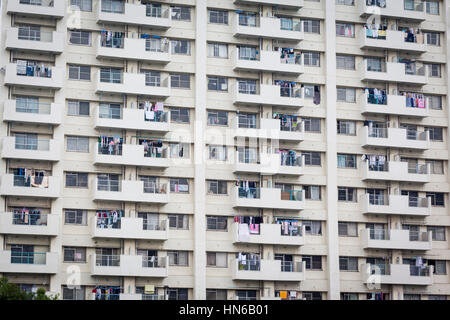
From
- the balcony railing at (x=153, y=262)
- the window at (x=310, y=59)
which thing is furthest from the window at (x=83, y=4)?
the balcony railing at (x=153, y=262)

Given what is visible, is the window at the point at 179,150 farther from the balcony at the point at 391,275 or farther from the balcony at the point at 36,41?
the balcony at the point at 391,275

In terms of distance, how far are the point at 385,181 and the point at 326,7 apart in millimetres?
12237

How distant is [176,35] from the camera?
5344cm

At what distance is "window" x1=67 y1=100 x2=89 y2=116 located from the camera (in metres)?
51.2

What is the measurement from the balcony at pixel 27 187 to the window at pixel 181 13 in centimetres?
1322

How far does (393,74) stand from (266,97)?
9260 millimetres

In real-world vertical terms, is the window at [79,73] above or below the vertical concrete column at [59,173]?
above

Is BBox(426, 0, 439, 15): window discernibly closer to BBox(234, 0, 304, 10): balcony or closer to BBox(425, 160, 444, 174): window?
BBox(234, 0, 304, 10): balcony

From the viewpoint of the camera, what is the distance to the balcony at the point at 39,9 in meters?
50.7

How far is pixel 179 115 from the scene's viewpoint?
52906mm

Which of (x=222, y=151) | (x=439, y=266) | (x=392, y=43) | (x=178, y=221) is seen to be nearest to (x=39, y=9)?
(x=222, y=151)

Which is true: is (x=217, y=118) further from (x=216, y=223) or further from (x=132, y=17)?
(x=132, y=17)

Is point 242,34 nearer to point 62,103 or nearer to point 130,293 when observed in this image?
point 62,103

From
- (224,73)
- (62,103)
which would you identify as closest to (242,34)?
(224,73)
